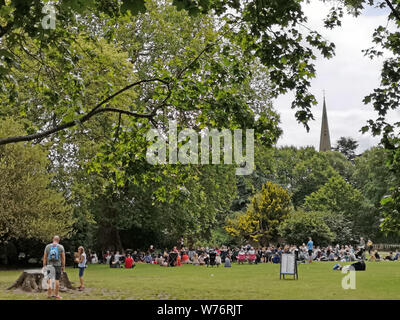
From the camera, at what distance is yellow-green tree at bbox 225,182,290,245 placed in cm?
5369

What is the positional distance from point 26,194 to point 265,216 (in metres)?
30.8

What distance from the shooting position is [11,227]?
2781cm

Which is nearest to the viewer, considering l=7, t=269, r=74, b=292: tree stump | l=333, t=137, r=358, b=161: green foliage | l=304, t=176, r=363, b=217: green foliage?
l=7, t=269, r=74, b=292: tree stump

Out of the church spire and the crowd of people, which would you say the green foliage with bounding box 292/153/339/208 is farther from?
the church spire

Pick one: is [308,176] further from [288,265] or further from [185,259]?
[288,265]

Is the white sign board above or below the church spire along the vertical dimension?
below

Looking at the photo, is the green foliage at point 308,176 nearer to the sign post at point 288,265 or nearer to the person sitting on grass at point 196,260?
the person sitting on grass at point 196,260

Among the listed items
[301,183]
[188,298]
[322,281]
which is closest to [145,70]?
[322,281]

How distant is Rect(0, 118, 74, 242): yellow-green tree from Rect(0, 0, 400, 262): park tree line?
7cm

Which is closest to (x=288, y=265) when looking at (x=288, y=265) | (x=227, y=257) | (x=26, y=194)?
(x=288, y=265)

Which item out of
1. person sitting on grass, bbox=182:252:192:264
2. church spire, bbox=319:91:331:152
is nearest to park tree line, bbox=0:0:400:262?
person sitting on grass, bbox=182:252:192:264

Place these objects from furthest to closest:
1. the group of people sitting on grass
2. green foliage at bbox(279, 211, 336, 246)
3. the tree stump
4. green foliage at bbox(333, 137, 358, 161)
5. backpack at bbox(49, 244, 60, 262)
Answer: green foliage at bbox(333, 137, 358, 161), green foliage at bbox(279, 211, 336, 246), the group of people sitting on grass, the tree stump, backpack at bbox(49, 244, 60, 262)

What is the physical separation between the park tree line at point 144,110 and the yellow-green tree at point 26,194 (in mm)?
75

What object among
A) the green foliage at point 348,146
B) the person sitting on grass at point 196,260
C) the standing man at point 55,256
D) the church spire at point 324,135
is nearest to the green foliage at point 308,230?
the person sitting on grass at point 196,260
